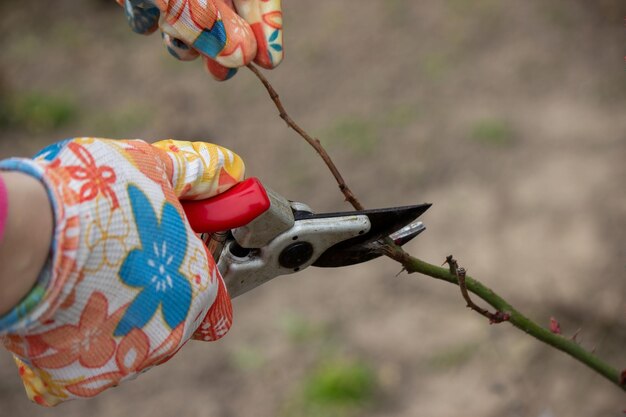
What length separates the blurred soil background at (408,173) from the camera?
2471 millimetres

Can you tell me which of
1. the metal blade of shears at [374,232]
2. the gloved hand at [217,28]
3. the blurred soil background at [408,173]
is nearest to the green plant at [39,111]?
the blurred soil background at [408,173]

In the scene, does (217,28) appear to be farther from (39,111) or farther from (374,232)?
(39,111)

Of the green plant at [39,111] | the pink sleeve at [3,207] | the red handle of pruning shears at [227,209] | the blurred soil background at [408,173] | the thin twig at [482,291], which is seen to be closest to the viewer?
the pink sleeve at [3,207]

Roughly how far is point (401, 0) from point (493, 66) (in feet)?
2.62

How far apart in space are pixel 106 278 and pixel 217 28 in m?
0.55

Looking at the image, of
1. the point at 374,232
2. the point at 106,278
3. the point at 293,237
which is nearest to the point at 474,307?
the point at 374,232

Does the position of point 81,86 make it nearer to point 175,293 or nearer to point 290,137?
point 290,137

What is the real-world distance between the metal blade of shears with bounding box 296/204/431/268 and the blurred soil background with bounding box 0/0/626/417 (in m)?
0.96

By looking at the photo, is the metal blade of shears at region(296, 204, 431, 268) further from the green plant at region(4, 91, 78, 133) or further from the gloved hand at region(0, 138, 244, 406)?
the green plant at region(4, 91, 78, 133)

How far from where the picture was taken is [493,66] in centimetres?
348

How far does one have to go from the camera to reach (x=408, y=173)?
3141 mm

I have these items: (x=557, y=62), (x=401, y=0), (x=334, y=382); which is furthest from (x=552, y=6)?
(x=334, y=382)

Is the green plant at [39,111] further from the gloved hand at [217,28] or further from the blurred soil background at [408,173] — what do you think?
the gloved hand at [217,28]

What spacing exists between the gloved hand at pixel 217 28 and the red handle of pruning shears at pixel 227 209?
12.4 inches
